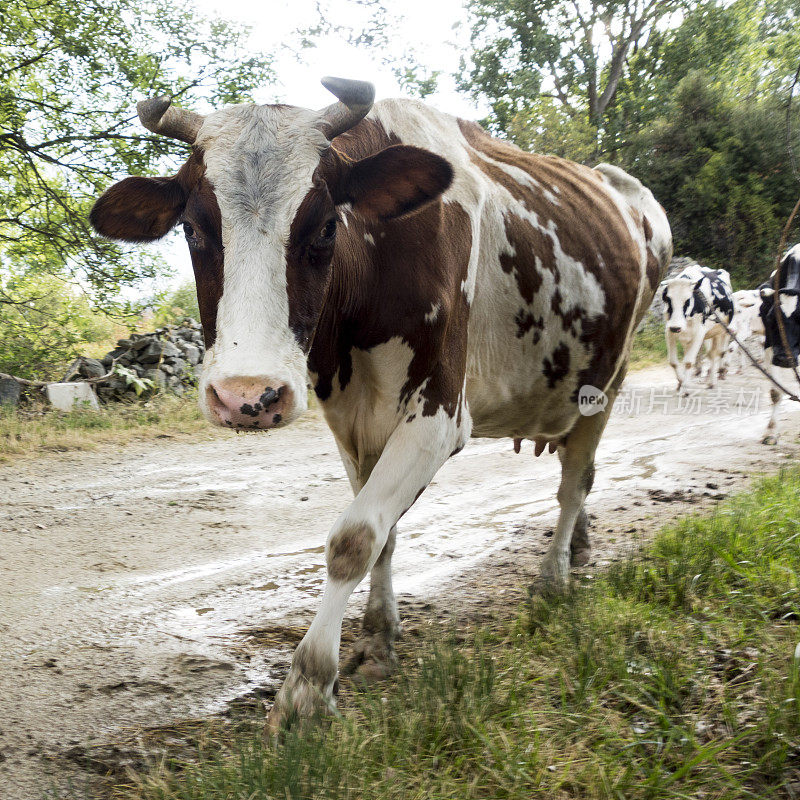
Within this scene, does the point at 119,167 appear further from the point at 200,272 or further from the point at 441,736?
the point at 441,736

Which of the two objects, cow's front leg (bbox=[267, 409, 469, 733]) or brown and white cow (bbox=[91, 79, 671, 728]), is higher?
brown and white cow (bbox=[91, 79, 671, 728])

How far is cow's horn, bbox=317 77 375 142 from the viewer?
2.55 metres

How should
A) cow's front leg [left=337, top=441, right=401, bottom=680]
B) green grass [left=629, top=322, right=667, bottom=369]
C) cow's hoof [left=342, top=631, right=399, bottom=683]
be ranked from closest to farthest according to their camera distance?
cow's hoof [left=342, top=631, right=399, bottom=683] < cow's front leg [left=337, top=441, right=401, bottom=680] < green grass [left=629, top=322, right=667, bottom=369]

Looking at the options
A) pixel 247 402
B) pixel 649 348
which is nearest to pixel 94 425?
pixel 247 402

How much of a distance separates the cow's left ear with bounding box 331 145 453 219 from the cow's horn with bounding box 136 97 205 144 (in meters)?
0.57

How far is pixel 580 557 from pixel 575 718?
2.13m

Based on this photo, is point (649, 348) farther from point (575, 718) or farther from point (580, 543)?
point (575, 718)

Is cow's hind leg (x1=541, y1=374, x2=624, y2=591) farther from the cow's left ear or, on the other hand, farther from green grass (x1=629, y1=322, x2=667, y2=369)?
green grass (x1=629, y1=322, x2=667, y2=369)

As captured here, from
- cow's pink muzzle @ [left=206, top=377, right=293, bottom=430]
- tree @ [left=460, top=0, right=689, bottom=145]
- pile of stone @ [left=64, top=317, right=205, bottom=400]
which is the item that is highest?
tree @ [left=460, top=0, right=689, bottom=145]

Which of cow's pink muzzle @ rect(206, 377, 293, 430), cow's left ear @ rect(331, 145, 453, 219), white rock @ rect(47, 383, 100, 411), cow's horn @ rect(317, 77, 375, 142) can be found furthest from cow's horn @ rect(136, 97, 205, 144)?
white rock @ rect(47, 383, 100, 411)

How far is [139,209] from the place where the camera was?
9.14 ft

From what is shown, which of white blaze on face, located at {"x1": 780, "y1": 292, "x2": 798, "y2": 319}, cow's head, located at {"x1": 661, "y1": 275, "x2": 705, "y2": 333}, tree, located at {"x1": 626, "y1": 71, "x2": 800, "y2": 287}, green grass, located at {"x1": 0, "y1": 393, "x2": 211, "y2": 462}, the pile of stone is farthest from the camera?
tree, located at {"x1": 626, "y1": 71, "x2": 800, "y2": 287}

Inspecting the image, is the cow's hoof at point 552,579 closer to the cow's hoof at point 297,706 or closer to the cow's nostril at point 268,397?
the cow's hoof at point 297,706

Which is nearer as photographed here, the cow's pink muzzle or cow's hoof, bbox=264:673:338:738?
the cow's pink muzzle
